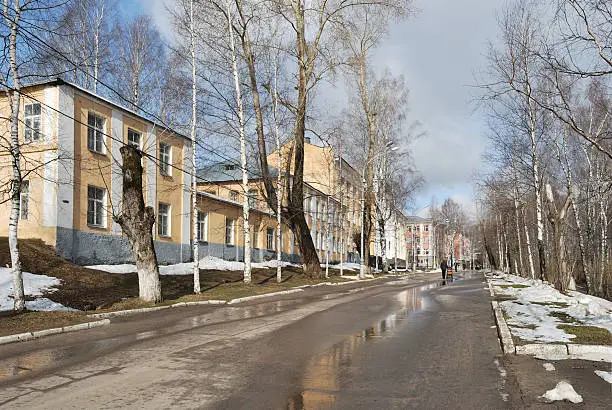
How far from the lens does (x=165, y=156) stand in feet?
98.9

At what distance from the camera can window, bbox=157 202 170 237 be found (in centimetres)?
2949

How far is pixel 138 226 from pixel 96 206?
10.8 m

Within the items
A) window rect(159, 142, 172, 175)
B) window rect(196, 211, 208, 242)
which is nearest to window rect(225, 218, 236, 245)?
window rect(196, 211, 208, 242)

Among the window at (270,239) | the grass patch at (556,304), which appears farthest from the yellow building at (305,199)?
the grass patch at (556,304)

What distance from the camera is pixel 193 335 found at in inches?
392

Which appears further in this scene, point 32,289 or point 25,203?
point 25,203

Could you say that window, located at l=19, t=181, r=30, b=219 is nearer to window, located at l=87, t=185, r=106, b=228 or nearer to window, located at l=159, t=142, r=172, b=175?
window, located at l=87, t=185, r=106, b=228

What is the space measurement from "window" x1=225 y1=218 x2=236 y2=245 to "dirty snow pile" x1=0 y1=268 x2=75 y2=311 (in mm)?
19637

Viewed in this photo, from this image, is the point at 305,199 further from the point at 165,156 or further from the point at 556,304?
the point at 556,304

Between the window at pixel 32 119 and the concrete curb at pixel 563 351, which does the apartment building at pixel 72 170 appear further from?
the concrete curb at pixel 563 351

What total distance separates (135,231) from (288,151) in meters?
17.1

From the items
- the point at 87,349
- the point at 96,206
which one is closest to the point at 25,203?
the point at 96,206

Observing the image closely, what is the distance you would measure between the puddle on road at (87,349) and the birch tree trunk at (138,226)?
2.71 meters

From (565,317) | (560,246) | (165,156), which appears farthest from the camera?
(165,156)
